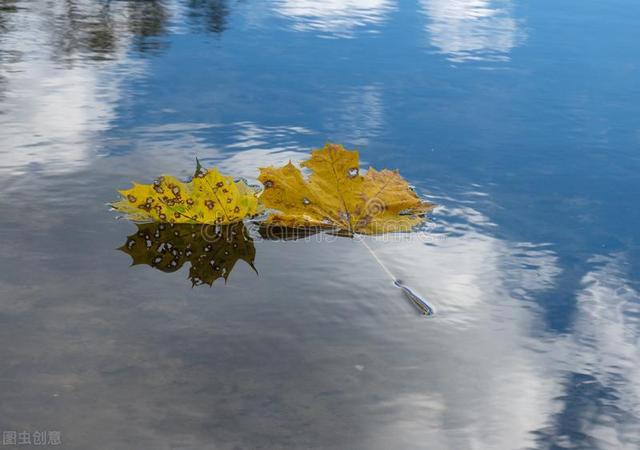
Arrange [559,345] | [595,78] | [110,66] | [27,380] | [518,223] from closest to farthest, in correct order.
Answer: [27,380] → [559,345] → [518,223] → [110,66] → [595,78]

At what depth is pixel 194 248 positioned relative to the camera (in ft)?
7.86

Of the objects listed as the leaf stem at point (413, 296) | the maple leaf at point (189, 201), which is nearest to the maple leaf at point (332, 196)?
the maple leaf at point (189, 201)

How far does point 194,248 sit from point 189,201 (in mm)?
146

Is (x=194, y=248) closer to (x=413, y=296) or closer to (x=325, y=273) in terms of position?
(x=325, y=273)

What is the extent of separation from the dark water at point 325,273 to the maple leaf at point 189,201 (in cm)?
10

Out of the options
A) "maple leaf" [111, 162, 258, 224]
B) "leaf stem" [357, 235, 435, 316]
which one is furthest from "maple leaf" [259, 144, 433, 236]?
"leaf stem" [357, 235, 435, 316]

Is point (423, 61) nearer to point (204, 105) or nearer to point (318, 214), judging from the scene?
point (204, 105)

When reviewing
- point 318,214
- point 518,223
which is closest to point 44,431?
point 318,214

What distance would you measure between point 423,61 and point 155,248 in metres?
3.07

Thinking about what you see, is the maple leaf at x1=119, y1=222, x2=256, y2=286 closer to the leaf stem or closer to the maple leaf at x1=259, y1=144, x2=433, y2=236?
the maple leaf at x1=259, y1=144, x2=433, y2=236

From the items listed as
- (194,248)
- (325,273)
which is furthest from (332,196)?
(194,248)

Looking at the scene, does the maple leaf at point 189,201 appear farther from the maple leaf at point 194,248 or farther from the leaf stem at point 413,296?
the leaf stem at point 413,296

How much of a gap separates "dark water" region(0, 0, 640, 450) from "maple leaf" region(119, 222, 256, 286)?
0.05 meters

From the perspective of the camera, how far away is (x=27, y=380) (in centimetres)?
173
